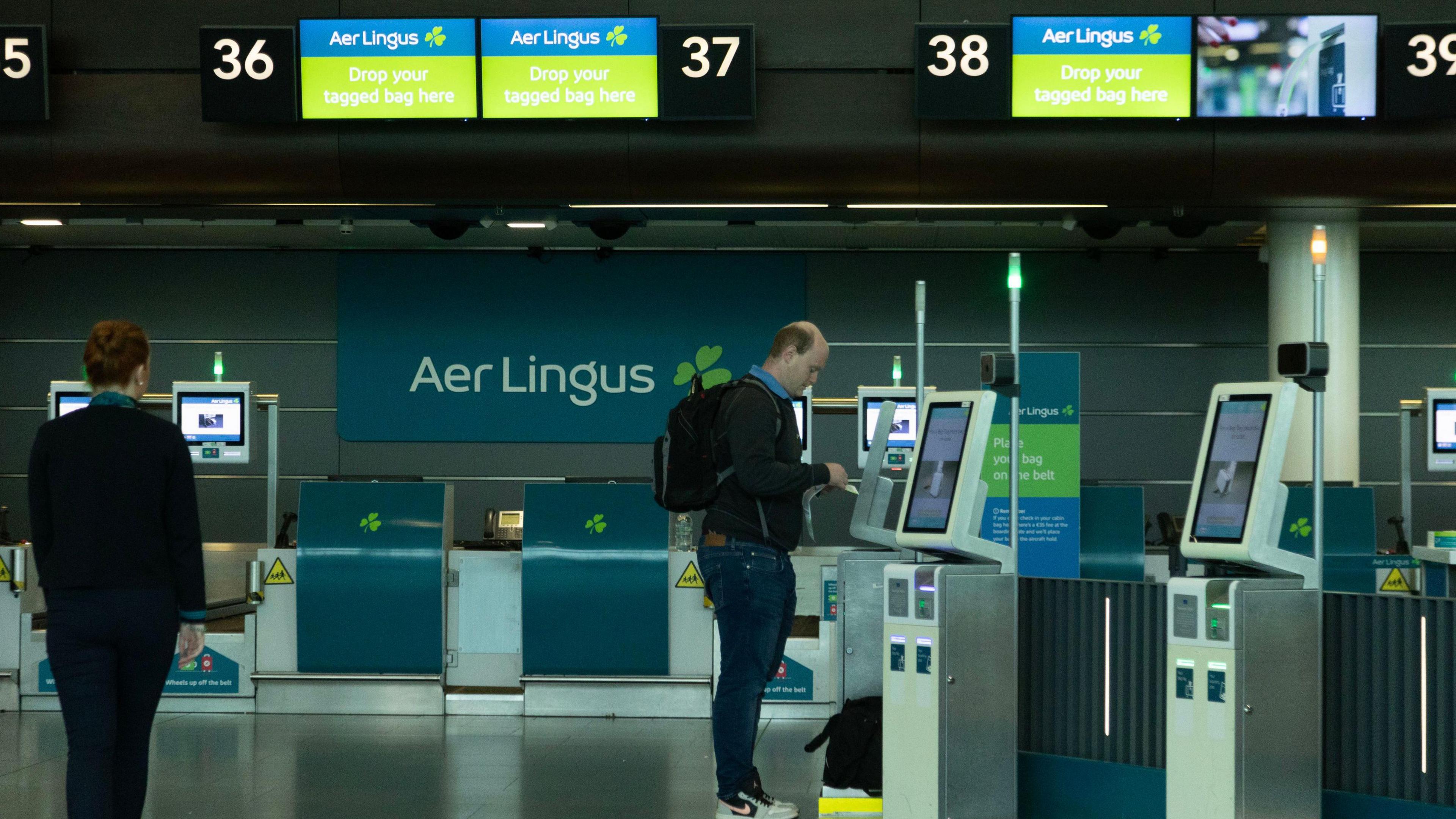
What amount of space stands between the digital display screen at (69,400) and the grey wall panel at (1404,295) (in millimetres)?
9657

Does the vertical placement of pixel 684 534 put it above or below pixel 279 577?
above

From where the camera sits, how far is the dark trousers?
3.05 meters

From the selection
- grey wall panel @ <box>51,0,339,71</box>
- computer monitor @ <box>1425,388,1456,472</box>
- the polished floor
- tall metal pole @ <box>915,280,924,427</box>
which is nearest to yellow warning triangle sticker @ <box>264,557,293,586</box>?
the polished floor

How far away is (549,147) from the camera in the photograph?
7133 mm

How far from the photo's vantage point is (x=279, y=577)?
6.77 metres

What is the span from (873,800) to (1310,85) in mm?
4699

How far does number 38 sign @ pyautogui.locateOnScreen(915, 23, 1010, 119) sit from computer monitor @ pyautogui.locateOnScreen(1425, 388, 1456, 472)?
12.0 ft

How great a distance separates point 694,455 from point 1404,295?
874 centimetres

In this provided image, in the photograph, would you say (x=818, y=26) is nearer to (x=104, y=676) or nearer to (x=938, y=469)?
(x=938, y=469)

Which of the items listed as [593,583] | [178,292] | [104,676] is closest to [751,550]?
[104,676]

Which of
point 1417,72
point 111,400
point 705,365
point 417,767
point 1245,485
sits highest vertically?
point 1417,72

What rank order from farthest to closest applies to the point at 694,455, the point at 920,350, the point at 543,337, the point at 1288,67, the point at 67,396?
the point at 543,337 → the point at 67,396 → the point at 1288,67 → the point at 920,350 → the point at 694,455

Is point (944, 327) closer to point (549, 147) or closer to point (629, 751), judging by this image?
point (549, 147)

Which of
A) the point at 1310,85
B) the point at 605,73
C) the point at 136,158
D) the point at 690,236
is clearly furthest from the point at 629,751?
the point at 690,236
